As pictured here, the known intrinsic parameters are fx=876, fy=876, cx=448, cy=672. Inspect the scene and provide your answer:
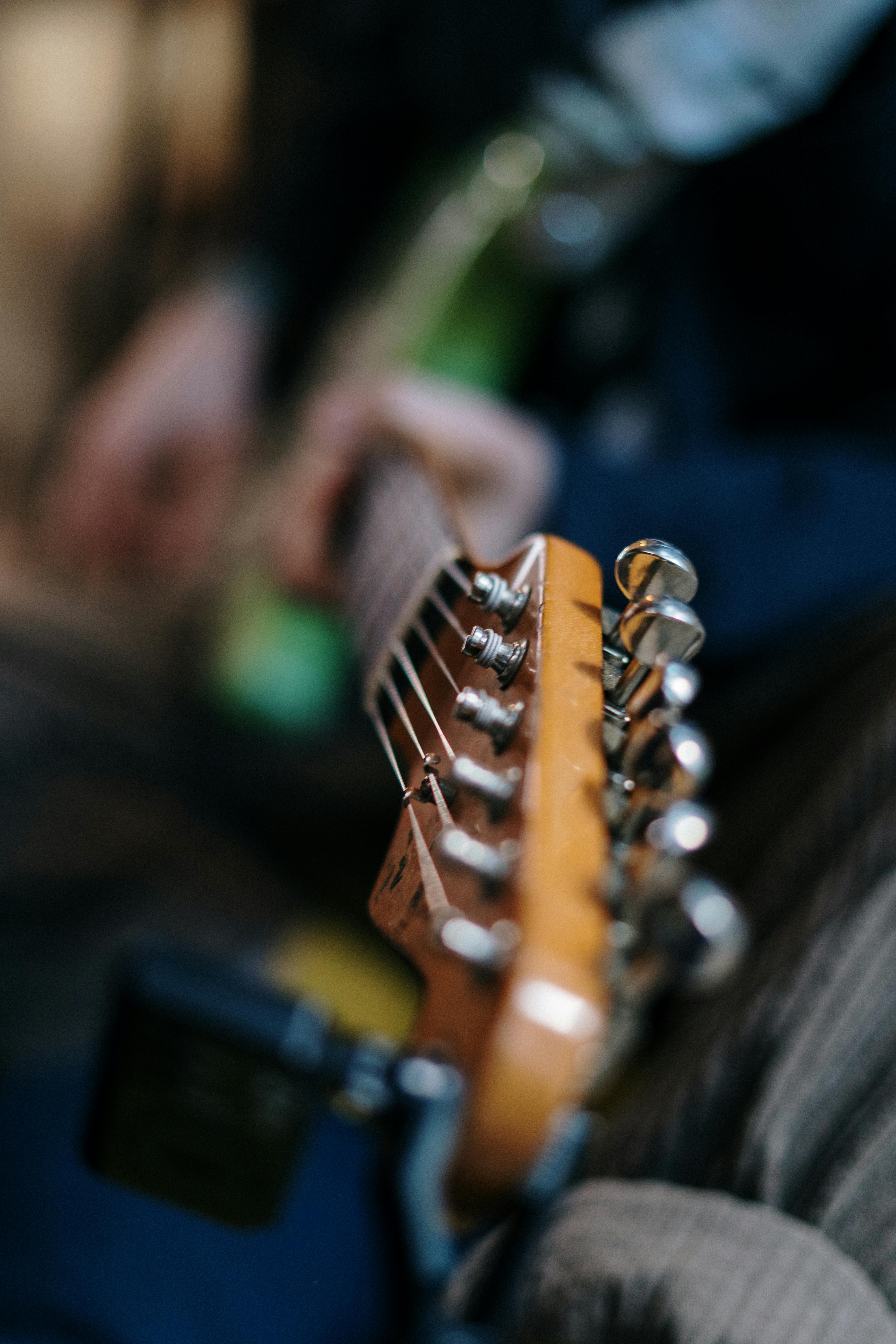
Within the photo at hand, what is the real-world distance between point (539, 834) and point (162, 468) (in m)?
0.82

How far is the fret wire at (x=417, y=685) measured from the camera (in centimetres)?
24

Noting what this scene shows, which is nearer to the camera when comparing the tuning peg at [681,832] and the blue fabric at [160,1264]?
the tuning peg at [681,832]

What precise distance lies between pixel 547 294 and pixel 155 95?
3.14ft

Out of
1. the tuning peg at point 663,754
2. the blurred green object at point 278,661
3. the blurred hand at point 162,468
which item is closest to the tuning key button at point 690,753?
the tuning peg at point 663,754

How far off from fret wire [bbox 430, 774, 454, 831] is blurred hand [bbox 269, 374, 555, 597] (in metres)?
0.30

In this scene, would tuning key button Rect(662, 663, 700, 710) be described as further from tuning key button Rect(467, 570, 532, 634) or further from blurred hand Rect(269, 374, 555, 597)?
blurred hand Rect(269, 374, 555, 597)

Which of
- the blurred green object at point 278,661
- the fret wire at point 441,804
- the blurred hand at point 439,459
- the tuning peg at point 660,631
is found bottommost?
the fret wire at point 441,804

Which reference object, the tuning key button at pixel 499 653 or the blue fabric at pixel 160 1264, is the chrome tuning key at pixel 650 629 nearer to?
the tuning key button at pixel 499 653

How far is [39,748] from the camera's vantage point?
694 mm

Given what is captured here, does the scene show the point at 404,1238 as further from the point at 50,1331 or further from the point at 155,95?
the point at 155,95

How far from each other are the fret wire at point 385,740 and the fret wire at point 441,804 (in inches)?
1.2

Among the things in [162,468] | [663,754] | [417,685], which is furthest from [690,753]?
[162,468]

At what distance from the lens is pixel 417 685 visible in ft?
0.93

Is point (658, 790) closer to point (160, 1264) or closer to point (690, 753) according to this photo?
point (690, 753)
